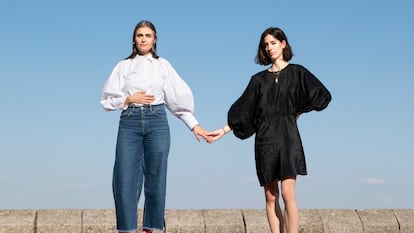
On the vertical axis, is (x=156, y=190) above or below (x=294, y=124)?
below

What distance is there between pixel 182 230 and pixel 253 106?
74.8 inches

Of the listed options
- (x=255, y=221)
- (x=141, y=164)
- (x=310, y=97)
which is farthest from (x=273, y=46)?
(x=255, y=221)

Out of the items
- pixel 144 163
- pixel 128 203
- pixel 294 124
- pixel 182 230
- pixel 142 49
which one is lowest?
pixel 182 230

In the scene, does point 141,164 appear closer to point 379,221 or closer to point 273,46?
A: point 273,46

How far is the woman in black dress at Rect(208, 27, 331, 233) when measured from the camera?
5.89 metres

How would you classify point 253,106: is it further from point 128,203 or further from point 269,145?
point 128,203

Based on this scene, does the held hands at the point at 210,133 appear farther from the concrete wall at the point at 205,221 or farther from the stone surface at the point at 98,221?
the stone surface at the point at 98,221

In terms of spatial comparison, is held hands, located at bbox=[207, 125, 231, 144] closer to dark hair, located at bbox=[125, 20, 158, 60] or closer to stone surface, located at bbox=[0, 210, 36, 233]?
dark hair, located at bbox=[125, 20, 158, 60]

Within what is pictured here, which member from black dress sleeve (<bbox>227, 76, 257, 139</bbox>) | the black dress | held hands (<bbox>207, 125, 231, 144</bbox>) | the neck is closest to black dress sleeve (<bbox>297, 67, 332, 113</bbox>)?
the black dress

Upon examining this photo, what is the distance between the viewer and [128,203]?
236 inches

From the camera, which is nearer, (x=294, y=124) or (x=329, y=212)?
(x=294, y=124)

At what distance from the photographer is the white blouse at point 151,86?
5945 mm

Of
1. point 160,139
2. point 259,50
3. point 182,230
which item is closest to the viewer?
point 160,139

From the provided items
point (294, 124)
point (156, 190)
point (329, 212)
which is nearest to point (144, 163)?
point (156, 190)
